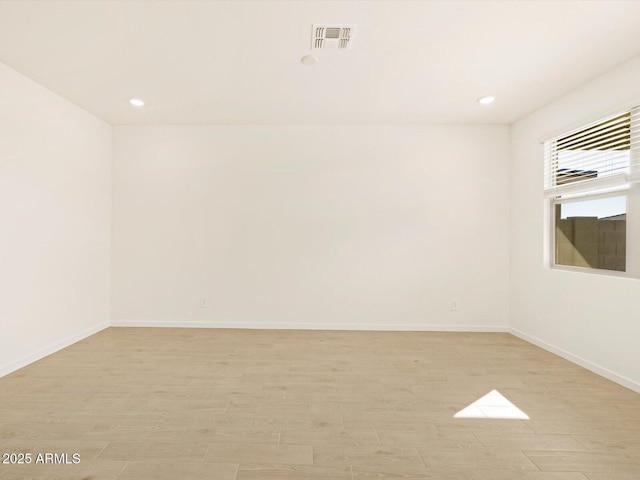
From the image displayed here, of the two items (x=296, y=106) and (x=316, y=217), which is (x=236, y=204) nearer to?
(x=316, y=217)

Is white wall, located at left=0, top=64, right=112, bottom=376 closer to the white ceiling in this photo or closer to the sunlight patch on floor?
the white ceiling

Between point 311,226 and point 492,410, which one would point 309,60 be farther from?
point 492,410

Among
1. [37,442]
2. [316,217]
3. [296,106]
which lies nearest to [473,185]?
[316,217]

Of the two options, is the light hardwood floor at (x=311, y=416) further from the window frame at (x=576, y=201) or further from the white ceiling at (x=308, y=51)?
the white ceiling at (x=308, y=51)

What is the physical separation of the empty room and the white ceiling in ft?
0.08

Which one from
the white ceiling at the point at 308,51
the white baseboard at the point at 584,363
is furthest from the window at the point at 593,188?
the white baseboard at the point at 584,363

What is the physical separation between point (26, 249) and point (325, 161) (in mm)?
3369

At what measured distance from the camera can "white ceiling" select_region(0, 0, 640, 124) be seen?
7.22 ft

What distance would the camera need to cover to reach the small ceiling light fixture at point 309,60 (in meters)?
2.75

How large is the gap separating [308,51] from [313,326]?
3215 millimetres

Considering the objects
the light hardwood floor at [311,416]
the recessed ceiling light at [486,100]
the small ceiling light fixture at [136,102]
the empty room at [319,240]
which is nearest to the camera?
the light hardwood floor at [311,416]

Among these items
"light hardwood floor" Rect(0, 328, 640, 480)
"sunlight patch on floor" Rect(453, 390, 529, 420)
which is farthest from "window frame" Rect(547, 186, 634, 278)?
"sunlight patch on floor" Rect(453, 390, 529, 420)

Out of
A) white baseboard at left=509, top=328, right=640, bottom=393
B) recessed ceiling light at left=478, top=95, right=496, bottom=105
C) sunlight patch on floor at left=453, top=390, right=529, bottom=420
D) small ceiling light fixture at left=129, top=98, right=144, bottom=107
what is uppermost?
small ceiling light fixture at left=129, top=98, right=144, bottom=107

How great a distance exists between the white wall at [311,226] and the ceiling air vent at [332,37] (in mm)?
1912
